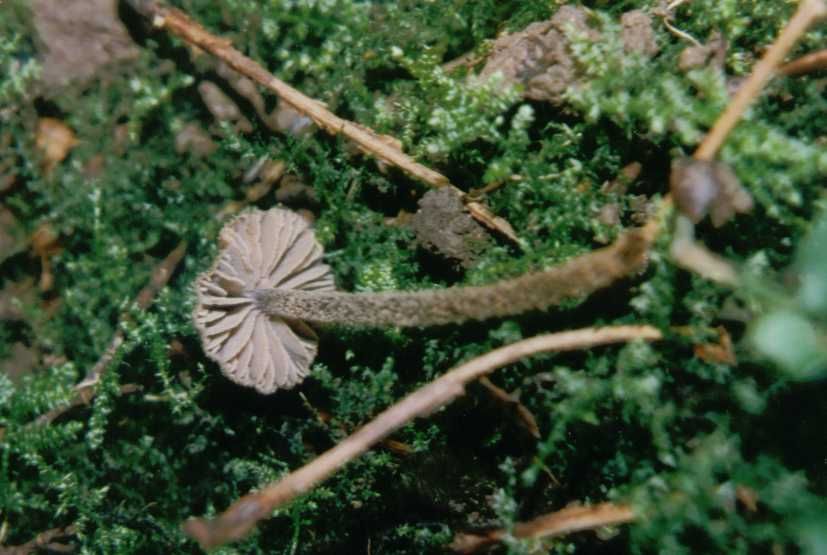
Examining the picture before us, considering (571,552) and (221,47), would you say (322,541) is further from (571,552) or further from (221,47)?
(221,47)

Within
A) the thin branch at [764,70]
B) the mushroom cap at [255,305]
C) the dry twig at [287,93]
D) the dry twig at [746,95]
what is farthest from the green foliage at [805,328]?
the mushroom cap at [255,305]

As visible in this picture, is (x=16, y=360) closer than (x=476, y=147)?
No

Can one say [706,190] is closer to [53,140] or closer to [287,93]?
[287,93]

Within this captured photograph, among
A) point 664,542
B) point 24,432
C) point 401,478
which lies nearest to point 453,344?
point 401,478

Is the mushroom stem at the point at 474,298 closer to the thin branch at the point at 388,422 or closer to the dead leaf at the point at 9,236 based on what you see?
the thin branch at the point at 388,422

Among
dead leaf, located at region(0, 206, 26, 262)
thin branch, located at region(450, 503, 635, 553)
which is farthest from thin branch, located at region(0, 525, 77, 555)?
thin branch, located at region(450, 503, 635, 553)

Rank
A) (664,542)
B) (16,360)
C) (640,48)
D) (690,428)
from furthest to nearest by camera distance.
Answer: (16,360) < (640,48) < (690,428) < (664,542)
